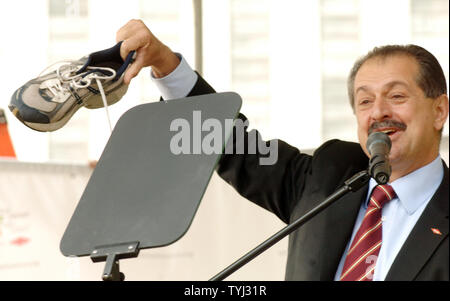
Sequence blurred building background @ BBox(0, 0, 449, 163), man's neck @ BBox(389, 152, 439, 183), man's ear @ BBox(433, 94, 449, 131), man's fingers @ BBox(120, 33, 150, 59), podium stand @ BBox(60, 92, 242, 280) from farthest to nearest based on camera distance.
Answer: blurred building background @ BBox(0, 0, 449, 163)
man's ear @ BBox(433, 94, 449, 131)
man's neck @ BBox(389, 152, 439, 183)
man's fingers @ BBox(120, 33, 150, 59)
podium stand @ BBox(60, 92, 242, 280)

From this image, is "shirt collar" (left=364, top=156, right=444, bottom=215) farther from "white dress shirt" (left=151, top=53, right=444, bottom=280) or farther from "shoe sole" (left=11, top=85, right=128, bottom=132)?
"shoe sole" (left=11, top=85, right=128, bottom=132)

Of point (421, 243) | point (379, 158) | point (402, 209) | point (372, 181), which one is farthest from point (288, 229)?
point (372, 181)

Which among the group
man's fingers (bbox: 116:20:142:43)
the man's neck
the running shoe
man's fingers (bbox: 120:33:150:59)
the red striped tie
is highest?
man's fingers (bbox: 116:20:142:43)

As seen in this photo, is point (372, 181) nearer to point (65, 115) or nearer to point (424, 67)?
point (424, 67)

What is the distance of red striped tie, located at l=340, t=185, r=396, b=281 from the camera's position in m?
1.87

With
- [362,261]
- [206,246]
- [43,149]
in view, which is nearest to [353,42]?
[206,246]

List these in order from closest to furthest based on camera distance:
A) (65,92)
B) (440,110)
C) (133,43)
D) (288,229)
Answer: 1. (288,229)
2. (65,92)
3. (133,43)
4. (440,110)

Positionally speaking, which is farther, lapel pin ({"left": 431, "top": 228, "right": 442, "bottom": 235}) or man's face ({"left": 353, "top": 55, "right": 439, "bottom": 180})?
man's face ({"left": 353, "top": 55, "right": 439, "bottom": 180})

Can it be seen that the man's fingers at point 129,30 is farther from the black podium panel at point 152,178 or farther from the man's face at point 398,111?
the man's face at point 398,111

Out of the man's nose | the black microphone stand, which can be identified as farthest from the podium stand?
the man's nose

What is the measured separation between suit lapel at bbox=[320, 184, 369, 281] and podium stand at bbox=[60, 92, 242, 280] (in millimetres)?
563

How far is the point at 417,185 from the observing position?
79.2 inches

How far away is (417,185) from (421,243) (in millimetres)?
240

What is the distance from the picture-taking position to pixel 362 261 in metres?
1.88
